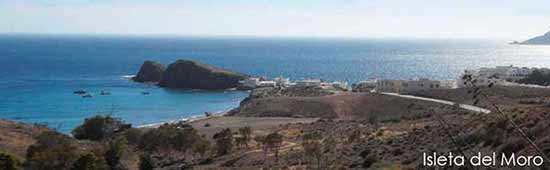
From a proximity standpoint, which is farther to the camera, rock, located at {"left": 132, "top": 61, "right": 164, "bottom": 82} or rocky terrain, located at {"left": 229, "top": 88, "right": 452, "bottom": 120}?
rock, located at {"left": 132, "top": 61, "right": 164, "bottom": 82}

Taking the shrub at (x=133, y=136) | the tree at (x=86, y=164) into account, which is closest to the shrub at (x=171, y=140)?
the shrub at (x=133, y=136)

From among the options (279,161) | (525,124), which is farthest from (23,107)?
(525,124)

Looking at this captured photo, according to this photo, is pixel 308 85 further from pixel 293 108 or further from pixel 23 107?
pixel 23 107

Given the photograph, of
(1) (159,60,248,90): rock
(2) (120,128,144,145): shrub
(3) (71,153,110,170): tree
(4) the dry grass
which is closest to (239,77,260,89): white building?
(1) (159,60,248,90): rock

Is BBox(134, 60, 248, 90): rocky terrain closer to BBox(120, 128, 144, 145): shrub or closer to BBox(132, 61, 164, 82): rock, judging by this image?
BBox(132, 61, 164, 82): rock

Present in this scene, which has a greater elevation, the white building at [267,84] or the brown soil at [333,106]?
the brown soil at [333,106]

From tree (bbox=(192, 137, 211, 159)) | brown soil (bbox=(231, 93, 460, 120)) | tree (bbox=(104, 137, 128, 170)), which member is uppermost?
tree (bbox=(104, 137, 128, 170))

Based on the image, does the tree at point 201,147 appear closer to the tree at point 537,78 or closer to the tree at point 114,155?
the tree at point 114,155
